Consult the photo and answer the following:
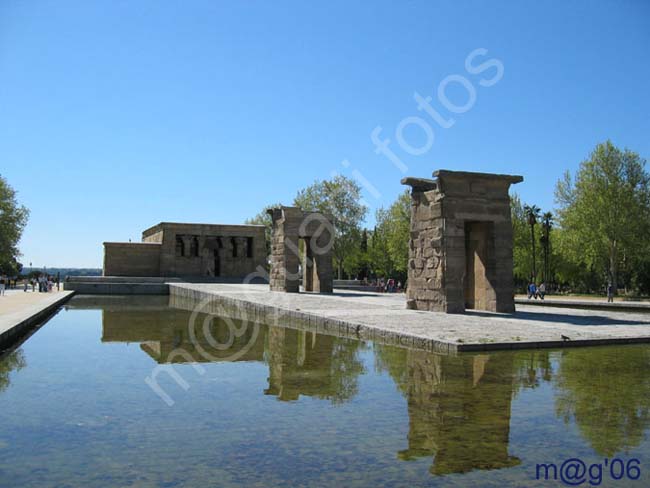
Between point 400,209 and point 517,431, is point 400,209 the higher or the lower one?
the higher one

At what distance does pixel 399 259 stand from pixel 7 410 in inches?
1749

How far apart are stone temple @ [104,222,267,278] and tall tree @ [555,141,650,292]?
2312 cm

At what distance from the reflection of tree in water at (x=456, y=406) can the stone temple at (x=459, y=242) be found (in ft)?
22.4

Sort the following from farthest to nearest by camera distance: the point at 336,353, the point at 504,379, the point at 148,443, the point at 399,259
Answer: the point at 399,259 < the point at 336,353 < the point at 504,379 < the point at 148,443

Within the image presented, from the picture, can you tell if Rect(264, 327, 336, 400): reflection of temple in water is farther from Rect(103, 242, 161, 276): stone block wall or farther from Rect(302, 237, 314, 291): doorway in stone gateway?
Rect(103, 242, 161, 276): stone block wall

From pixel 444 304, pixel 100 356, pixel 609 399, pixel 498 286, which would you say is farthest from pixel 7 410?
pixel 498 286

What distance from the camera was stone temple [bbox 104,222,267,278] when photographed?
42781mm

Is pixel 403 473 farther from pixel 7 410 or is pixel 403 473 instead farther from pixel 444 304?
pixel 444 304

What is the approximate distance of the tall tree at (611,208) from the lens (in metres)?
37.3

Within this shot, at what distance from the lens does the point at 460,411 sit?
5.52m

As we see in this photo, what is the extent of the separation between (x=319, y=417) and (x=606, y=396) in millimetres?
3135

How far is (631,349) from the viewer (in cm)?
961

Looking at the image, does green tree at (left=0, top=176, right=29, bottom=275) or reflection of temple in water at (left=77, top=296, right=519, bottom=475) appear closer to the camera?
reflection of temple in water at (left=77, top=296, right=519, bottom=475)

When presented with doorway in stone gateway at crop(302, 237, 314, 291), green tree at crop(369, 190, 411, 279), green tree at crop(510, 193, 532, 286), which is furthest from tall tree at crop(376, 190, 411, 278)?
doorway in stone gateway at crop(302, 237, 314, 291)
